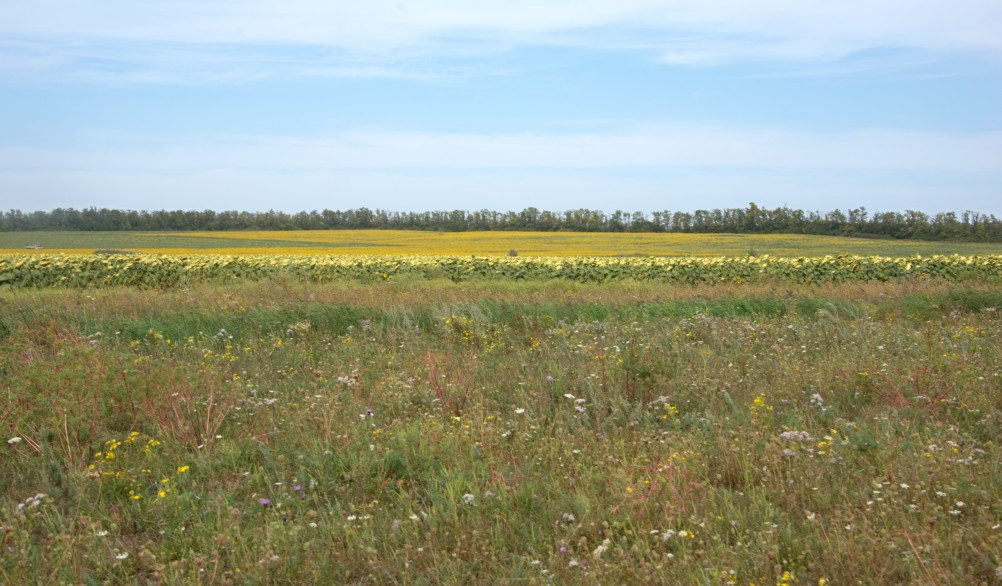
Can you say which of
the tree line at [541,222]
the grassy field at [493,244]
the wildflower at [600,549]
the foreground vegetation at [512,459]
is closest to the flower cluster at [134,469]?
the foreground vegetation at [512,459]

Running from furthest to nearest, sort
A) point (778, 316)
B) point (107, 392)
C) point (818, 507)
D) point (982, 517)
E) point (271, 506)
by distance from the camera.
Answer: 1. point (778, 316)
2. point (107, 392)
3. point (271, 506)
4. point (818, 507)
5. point (982, 517)

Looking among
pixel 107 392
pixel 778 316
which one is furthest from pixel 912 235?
pixel 107 392

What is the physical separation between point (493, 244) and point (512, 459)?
4441cm

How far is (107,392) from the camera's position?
6621mm

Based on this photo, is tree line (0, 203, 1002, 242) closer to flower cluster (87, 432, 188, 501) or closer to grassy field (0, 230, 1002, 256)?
grassy field (0, 230, 1002, 256)

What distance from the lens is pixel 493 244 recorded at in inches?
1948

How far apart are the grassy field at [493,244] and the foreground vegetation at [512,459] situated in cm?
3249

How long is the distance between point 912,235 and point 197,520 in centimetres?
6502

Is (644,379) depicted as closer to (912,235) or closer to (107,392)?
(107,392)

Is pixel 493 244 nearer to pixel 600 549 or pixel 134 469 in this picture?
pixel 134 469

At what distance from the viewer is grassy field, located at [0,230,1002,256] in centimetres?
4316

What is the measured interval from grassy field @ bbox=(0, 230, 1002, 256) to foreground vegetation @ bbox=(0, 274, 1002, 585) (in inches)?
1279

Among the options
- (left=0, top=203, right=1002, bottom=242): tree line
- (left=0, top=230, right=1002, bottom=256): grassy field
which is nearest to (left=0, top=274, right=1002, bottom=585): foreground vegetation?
(left=0, top=230, right=1002, bottom=256): grassy field

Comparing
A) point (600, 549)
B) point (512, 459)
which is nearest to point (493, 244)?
point (512, 459)
